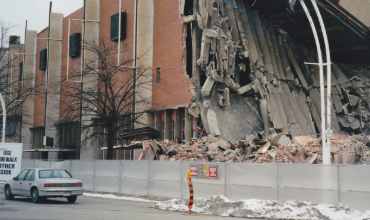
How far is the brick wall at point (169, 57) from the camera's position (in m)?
32.6

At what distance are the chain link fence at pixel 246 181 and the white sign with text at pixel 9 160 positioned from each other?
4.23 m

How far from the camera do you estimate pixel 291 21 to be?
3559 cm

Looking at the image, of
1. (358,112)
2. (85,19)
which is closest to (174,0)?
(85,19)

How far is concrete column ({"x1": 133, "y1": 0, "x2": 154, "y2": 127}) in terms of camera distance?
1426 inches

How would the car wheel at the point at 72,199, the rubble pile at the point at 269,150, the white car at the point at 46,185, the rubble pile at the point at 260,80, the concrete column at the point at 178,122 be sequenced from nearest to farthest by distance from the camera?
1. the white car at the point at 46,185
2. the car wheel at the point at 72,199
3. the rubble pile at the point at 269,150
4. the rubble pile at the point at 260,80
5. the concrete column at the point at 178,122

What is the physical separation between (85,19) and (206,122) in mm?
18913

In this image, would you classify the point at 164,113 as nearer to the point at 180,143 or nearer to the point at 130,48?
the point at 180,143

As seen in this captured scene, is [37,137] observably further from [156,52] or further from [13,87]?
[156,52]

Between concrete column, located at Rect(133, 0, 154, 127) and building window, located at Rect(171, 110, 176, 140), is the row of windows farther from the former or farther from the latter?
building window, located at Rect(171, 110, 176, 140)

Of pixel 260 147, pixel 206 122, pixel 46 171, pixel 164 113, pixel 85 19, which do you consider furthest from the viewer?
pixel 85 19

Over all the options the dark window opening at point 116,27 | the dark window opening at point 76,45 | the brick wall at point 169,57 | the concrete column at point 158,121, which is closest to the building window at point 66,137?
the dark window opening at point 76,45

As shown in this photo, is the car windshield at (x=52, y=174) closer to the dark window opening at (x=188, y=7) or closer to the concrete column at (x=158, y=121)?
the concrete column at (x=158, y=121)

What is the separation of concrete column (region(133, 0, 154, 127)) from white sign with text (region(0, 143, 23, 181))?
11.1 metres

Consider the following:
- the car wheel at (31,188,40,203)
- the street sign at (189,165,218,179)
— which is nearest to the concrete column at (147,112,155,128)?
the street sign at (189,165,218,179)
